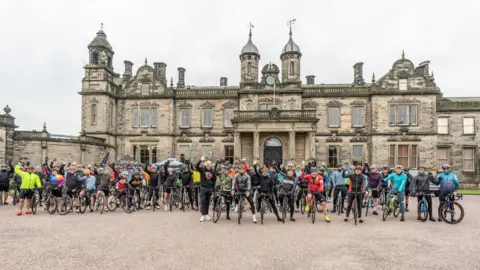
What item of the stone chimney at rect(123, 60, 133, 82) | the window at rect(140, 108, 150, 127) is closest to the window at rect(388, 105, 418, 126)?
the window at rect(140, 108, 150, 127)

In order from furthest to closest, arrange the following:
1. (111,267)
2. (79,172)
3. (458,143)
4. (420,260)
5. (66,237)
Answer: (458,143) < (79,172) < (66,237) < (420,260) < (111,267)

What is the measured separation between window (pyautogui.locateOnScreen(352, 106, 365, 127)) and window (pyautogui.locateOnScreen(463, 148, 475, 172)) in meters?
11.0

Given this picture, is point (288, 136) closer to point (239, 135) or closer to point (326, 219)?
point (239, 135)

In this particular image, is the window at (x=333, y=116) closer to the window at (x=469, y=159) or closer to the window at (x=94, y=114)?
the window at (x=469, y=159)

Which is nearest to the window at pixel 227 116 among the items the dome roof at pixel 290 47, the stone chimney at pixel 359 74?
the dome roof at pixel 290 47

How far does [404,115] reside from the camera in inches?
1104

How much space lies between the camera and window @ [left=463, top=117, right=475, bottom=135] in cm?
Result: 2967

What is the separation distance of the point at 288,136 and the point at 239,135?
14.5ft

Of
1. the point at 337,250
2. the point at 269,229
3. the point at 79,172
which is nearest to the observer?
the point at 337,250

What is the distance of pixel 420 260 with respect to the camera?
6.12 m

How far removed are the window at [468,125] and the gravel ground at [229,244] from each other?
79.6 ft

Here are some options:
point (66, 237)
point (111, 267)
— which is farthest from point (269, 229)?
point (66, 237)

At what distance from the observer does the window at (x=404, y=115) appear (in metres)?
28.0

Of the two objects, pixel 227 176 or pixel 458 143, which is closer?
pixel 227 176
